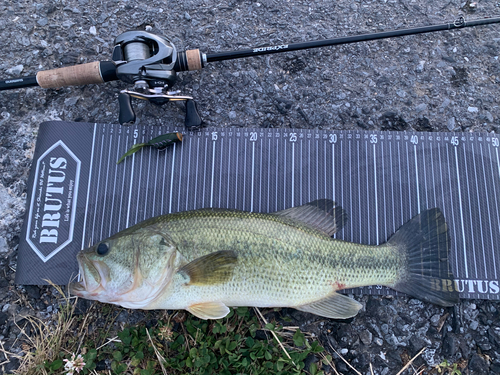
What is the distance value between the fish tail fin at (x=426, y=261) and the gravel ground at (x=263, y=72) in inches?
10.0

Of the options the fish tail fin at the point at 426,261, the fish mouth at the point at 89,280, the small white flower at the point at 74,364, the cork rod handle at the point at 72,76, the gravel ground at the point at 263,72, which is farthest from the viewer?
the gravel ground at the point at 263,72

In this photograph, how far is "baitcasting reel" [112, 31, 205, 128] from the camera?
259 cm

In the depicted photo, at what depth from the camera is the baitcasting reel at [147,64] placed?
102 inches

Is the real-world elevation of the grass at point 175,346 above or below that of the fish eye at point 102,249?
below

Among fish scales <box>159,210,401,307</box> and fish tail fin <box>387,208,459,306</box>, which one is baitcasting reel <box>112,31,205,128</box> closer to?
fish scales <box>159,210,401,307</box>

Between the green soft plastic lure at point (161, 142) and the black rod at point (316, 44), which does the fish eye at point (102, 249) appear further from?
the black rod at point (316, 44)

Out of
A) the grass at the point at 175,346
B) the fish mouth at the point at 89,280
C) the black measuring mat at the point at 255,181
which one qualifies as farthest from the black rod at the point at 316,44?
the grass at the point at 175,346

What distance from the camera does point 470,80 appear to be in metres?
3.13

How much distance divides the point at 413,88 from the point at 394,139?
2.01 ft

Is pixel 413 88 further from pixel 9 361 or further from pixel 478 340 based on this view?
pixel 9 361

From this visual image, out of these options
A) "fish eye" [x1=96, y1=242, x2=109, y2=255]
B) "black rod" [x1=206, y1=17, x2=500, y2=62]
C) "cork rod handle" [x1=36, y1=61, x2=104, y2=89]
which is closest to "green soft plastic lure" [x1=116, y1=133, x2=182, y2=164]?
"cork rod handle" [x1=36, y1=61, x2=104, y2=89]

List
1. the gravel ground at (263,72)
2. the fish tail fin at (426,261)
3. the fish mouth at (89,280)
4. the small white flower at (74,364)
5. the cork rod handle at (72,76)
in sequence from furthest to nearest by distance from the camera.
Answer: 1. the gravel ground at (263,72)
2. the cork rod handle at (72,76)
3. the fish tail fin at (426,261)
4. the small white flower at (74,364)
5. the fish mouth at (89,280)

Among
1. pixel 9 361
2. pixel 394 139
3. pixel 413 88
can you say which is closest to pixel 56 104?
pixel 9 361

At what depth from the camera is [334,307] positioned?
248cm
